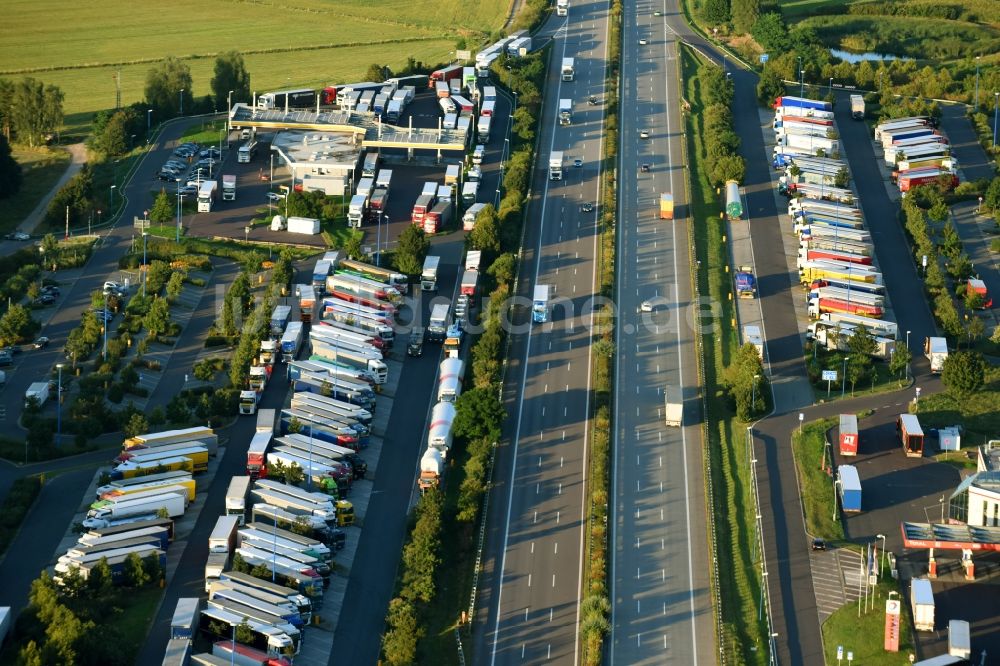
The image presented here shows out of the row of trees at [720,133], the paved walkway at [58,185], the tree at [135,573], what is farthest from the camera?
the row of trees at [720,133]

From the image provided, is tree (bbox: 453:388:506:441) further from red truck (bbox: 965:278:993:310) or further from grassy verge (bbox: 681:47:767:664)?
red truck (bbox: 965:278:993:310)

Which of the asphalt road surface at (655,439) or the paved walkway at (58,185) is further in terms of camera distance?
the paved walkway at (58,185)

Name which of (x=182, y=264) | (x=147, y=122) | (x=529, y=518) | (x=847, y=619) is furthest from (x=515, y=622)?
(x=147, y=122)

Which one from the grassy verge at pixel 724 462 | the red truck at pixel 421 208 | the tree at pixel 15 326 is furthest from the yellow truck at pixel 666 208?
the tree at pixel 15 326

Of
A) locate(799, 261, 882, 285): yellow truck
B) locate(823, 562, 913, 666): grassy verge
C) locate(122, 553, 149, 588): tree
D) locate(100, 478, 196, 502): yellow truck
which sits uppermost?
locate(799, 261, 882, 285): yellow truck

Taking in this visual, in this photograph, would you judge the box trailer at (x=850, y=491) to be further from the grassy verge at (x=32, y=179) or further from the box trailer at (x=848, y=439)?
the grassy verge at (x=32, y=179)

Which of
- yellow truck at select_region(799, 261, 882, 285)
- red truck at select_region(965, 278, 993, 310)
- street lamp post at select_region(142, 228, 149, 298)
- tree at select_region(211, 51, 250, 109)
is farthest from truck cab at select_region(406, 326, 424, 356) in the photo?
tree at select_region(211, 51, 250, 109)

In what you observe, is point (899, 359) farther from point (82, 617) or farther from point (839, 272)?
point (82, 617)

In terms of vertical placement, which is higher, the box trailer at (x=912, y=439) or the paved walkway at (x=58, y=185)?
the paved walkway at (x=58, y=185)
